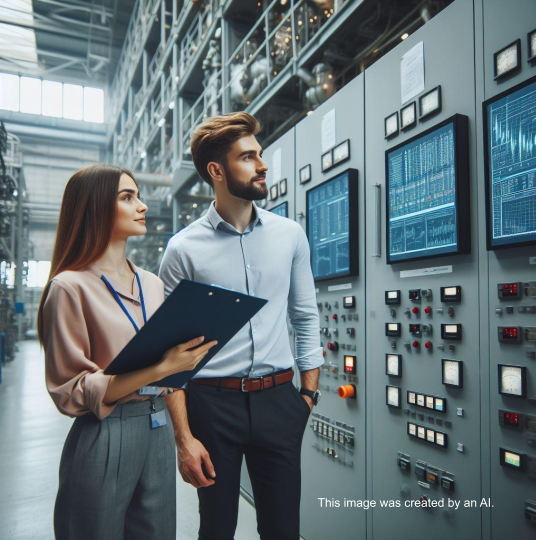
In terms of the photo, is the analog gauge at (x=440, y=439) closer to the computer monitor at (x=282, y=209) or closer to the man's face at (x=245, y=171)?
the man's face at (x=245, y=171)

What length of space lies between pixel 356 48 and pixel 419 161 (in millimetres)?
4335

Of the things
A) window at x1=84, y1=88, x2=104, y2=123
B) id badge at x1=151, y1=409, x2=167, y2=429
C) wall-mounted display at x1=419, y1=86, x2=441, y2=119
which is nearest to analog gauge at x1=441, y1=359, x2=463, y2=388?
wall-mounted display at x1=419, y1=86, x2=441, y2=119

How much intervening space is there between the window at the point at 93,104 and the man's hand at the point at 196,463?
75.7ft

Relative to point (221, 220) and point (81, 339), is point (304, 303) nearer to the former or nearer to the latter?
point (221, 220)

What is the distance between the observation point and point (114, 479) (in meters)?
1.34

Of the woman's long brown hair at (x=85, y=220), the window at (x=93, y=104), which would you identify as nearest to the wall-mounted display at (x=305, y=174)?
the woman's long brown hair at (x=85, y=220)

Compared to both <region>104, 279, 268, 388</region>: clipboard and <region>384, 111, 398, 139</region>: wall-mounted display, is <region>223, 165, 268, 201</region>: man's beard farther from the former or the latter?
<region>384, 111, 398, 139</region>: wall-mounted display

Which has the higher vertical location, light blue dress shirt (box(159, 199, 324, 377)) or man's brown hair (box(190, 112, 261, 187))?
man's brown hair (box(190, 112, 261, 187))

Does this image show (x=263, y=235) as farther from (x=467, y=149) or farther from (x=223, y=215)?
(x=467, y=149)

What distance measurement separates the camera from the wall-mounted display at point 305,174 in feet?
11.3

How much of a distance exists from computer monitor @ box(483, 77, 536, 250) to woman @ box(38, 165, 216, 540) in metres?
1.30

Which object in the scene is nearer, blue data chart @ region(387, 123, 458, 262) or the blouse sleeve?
the blouse sleeve

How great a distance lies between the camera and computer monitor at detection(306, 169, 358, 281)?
285 centimetres

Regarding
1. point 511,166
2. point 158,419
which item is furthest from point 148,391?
point 511,166
